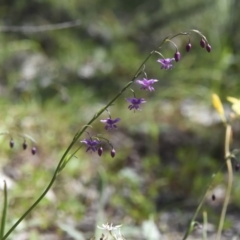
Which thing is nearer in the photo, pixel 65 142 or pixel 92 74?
pixel 65 142

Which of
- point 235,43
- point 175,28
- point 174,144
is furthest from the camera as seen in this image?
point 175,28

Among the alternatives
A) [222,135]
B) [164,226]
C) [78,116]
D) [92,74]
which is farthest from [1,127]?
[92,74]

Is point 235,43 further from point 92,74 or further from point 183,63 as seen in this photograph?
point 92,74

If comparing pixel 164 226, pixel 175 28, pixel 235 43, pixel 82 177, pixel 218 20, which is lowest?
pixel 164 226

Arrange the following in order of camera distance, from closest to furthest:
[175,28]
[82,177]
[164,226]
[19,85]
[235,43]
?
[164,226]
[82,177]
[19,85]
[235,43]
[175,28]

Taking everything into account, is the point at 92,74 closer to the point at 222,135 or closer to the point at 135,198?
the point at 222,135

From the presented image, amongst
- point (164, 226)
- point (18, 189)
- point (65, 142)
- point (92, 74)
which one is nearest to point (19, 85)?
point (92, 74)

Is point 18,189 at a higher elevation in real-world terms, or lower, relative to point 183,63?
lower
